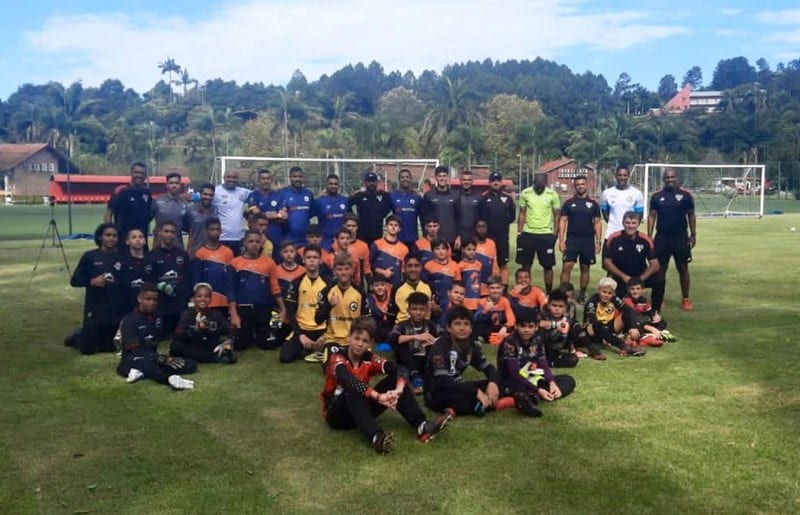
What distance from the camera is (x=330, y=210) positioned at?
1104 cm

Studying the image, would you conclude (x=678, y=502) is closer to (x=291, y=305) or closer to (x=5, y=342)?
(x=291, y=305)

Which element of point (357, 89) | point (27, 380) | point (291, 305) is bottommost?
point (27, 380)

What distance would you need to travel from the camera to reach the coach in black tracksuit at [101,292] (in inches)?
336

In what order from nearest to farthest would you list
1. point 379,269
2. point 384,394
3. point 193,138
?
point 384,394
point 379,269
point 193,138

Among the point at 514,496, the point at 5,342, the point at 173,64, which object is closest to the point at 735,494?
the point at 514,496

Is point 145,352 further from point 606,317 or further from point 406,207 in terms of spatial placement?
point 606,317

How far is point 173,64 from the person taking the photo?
156 metres

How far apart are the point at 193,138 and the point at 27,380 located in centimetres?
8002

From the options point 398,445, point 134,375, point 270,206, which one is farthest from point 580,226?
point 134,375

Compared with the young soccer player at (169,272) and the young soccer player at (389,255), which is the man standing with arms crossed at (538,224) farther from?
the young soccer player at (169,272)

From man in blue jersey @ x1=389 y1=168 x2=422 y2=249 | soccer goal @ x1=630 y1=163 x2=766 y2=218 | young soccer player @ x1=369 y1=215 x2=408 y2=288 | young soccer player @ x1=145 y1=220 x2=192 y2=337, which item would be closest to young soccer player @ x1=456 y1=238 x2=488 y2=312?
young soccer player @ x1=369 y1=215 x2=408 y2=288

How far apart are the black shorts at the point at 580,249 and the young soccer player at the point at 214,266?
195 inches

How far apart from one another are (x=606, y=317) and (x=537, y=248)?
9.41ft

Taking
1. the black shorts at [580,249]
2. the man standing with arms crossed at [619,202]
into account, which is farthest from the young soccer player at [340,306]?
the man standing with arms crossed at [619,202]
